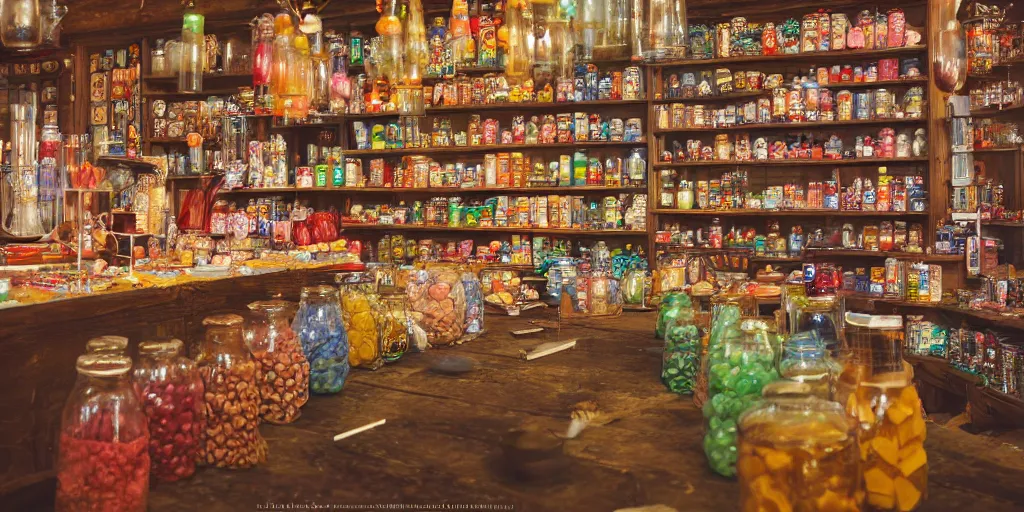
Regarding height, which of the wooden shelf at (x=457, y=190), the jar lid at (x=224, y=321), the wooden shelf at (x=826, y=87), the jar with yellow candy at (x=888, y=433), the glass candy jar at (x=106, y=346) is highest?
the wooden shelf at (x=826, y=87)

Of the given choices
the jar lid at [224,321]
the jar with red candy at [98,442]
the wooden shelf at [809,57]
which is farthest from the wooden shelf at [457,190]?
the jar with red candy at [98,442]

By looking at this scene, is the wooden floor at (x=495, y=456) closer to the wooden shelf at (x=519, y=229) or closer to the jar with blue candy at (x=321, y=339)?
the jar with blue candy at (x=321, y=339)

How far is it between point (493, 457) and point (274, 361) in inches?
20.0

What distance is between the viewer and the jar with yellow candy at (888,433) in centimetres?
121

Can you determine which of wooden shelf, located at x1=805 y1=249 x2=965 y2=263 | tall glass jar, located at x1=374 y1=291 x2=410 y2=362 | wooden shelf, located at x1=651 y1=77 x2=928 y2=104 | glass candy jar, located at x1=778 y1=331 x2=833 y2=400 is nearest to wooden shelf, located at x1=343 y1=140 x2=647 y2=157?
wooden shelf, located at x1=651 y1=77 x2=928 y2=104

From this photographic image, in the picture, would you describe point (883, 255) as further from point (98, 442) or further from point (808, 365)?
point (98, 442)

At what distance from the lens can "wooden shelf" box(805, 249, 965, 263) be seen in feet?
15.8

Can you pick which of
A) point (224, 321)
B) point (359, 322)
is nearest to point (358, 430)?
point (224, 321)

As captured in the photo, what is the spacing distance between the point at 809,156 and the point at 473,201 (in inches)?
92.1

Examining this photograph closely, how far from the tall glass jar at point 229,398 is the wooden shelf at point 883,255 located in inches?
173

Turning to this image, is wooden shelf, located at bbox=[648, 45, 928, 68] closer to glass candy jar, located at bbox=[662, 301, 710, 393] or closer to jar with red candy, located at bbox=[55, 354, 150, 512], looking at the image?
glass candy jar, located at bbox=[662, 301, 710, 393]

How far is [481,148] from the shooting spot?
601 cm

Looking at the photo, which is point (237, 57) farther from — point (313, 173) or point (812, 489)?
point (812, 489)

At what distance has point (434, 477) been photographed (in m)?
1.38
